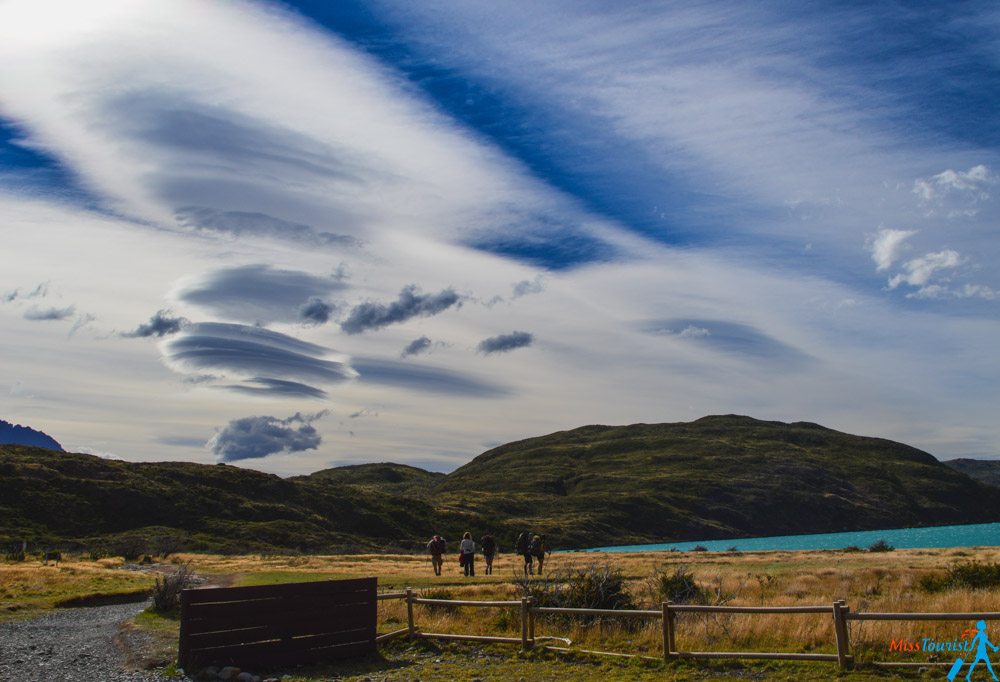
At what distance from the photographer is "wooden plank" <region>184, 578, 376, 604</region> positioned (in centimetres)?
1558

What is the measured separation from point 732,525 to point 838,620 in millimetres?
188401

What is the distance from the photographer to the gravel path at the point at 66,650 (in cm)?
1501

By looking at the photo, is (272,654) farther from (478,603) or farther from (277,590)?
(478,603)

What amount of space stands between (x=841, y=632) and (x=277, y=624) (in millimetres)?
10680

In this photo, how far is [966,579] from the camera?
25234 millimetres

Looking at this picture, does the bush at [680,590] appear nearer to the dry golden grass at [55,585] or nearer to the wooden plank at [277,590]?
the wooden plank at [277,590]

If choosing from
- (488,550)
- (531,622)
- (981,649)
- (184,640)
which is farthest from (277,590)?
(488,550)

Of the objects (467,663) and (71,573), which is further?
(71,573)

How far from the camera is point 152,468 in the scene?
122 metres

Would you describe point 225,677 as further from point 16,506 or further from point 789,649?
point 16,506

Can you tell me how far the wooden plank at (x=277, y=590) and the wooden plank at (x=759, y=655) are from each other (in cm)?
703

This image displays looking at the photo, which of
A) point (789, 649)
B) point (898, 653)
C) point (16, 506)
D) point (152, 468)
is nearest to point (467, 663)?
point (789, 649)

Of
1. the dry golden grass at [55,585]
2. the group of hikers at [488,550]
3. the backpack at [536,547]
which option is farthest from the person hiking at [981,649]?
the dry golden grass at [55,585]

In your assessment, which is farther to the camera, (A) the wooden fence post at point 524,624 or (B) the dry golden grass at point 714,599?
(A) the wooden fence post at point 524,624
